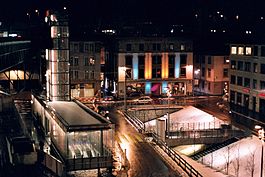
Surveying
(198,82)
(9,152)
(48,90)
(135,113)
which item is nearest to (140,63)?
(198,82)

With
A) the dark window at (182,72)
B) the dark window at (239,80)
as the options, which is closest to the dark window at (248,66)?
the dark window at (239,80)

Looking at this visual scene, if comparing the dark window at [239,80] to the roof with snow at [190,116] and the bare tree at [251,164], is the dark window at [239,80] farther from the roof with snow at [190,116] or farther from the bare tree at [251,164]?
the bare tree at [251,164]

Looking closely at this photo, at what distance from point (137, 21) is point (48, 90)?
57246 mm

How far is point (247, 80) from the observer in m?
57.2

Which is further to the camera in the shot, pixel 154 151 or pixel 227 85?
pixel 227 85

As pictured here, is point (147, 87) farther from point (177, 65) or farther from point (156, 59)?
point (177, 65)

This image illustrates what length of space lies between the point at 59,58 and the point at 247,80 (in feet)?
89.5

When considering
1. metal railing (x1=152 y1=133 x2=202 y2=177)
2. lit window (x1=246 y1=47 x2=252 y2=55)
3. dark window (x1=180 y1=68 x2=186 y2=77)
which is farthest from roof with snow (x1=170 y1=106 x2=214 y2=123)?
dark window (x1=180 y1=68 x2=186 y2=77)

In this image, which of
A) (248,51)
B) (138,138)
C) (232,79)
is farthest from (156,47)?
(138,138)

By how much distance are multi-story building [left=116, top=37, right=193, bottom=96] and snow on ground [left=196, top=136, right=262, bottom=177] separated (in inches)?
1145

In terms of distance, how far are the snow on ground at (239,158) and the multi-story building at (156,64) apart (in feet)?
95.4

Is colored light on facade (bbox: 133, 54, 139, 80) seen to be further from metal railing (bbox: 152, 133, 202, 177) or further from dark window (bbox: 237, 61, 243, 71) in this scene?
metal railing (bbox: 152, 133, 202, 177)

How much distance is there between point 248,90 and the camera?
56.5m

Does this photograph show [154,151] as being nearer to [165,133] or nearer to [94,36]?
[165,133]
